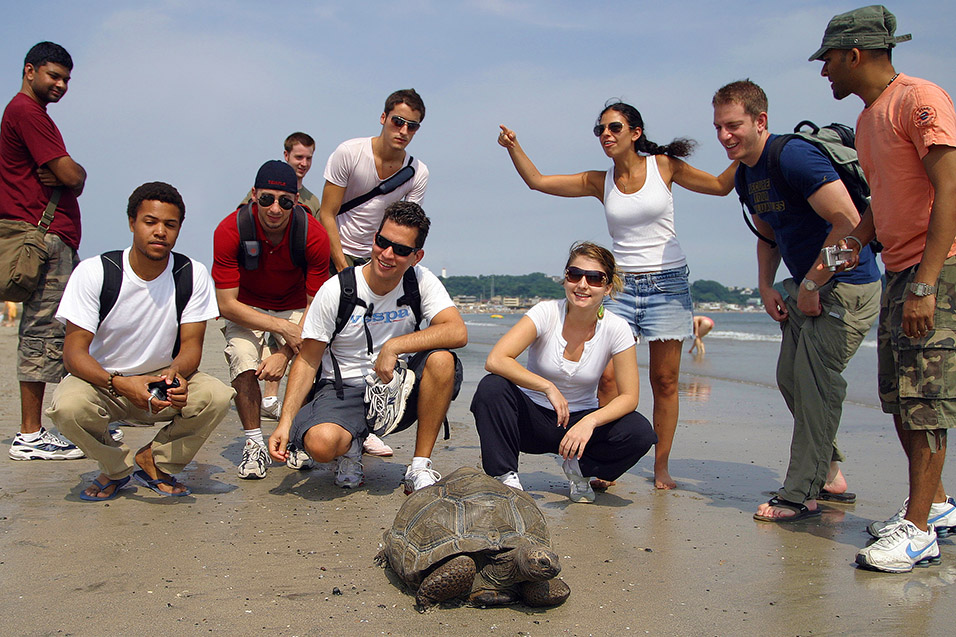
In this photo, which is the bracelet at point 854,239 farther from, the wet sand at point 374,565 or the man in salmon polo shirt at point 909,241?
the wet sand at point 374,565

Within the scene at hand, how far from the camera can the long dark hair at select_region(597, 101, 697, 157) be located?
457cm

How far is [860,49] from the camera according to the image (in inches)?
129

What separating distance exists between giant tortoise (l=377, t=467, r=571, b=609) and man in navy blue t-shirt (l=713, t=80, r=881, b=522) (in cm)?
176

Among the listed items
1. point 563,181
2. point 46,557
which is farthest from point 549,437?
point 46,557

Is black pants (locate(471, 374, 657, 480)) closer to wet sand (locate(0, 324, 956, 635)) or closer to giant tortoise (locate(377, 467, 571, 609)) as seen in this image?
wet sand (locate(0, 324, 956, 635))

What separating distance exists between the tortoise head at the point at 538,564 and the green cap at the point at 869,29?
266cm

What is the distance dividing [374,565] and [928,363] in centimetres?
259

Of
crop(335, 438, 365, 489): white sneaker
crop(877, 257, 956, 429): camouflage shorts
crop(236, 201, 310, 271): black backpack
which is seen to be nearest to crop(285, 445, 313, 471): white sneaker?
crop(335, 438, 365, 489): white sneaker

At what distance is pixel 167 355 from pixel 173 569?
1.54m

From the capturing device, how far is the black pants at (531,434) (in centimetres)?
395

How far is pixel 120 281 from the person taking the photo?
393 cm

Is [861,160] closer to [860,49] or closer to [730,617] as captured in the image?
[860,49]

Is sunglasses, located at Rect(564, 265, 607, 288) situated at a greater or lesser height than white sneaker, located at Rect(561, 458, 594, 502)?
greater

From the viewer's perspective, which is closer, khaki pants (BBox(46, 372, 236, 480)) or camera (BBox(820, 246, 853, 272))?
camera (BBox(820, 246, 853, 272))
